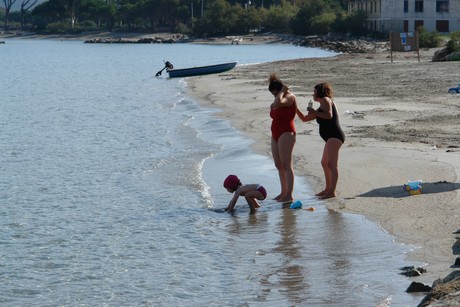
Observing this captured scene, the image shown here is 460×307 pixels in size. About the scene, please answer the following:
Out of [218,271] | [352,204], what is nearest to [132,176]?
[352,204]

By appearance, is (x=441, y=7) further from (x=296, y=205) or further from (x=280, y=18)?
(x=296, y=205)

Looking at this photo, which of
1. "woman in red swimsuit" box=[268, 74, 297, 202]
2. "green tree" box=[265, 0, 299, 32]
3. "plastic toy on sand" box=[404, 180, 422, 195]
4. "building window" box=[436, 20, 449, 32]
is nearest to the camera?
"plastic toy on sand" box=[404, 180, 422, 195]

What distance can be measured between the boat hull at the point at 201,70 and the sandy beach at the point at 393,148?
1269 centimetres

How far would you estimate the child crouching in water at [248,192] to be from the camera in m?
11.6

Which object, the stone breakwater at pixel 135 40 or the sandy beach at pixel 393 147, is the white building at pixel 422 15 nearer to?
the sandy beach at pixel 393 147

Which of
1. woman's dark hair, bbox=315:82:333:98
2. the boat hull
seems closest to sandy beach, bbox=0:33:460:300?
woman's dark hair, bbox=315:82:333:98

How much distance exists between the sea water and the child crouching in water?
0.53 feet

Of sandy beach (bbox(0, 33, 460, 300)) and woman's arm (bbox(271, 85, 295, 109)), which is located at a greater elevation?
woman's arm (bbox(271, 85, 295, 109))

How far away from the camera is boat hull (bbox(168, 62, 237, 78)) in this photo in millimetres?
45250

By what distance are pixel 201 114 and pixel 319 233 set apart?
604 inches

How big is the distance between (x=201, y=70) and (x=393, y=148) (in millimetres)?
31211

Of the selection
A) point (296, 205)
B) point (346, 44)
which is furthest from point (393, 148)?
point (346, 44)

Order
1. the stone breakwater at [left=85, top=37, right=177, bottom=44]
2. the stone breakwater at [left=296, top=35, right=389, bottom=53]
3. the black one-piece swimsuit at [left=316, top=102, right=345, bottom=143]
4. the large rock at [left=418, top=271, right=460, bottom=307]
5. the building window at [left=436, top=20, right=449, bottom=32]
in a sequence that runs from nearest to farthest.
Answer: the large rock at [left=418, top=271, right=460, bottom=307] < the black one-piece swimsuit at [left=316, top=102, right=345, bottom=143] < the stone breakwater at [left=296, top=35, right=389, bottom=53] < the building window at [left=436, top=20, right=449, bottom=32] < the stone breakwater at [left=85, top=37, right=177, bottom=44]

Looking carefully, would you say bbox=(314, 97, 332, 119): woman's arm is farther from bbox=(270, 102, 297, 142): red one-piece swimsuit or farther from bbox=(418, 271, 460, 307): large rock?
bbox=(418, 271, 460, 307): large rock
